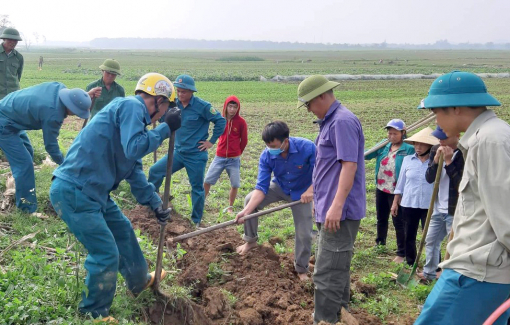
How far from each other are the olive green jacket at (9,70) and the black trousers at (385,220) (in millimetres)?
6319

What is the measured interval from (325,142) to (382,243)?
2.87 m

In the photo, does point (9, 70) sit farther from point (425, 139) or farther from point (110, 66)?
point (425, 139)

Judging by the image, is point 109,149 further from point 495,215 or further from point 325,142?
point 495,215

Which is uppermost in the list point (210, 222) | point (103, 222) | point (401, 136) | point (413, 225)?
point (401, 136)

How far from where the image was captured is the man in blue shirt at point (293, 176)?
494cm

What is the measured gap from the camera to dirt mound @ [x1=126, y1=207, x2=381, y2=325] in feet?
13.9

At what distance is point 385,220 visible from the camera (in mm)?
6156

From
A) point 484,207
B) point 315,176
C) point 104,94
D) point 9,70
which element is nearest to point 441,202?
point 315,176

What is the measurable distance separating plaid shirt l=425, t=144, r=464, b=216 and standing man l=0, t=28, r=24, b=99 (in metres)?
6.57

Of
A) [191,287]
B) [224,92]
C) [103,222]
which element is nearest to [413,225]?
[191,287]

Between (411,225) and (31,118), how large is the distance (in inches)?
181

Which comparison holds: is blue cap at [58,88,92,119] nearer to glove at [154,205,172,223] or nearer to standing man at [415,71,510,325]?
glove at [154,205,172,223]

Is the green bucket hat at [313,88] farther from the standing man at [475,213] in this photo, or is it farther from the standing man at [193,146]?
the standing man at [193,146]

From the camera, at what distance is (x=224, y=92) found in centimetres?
2638
